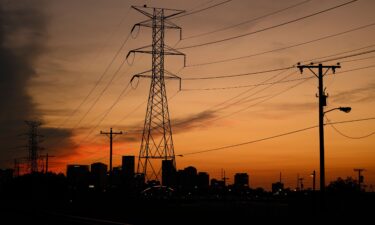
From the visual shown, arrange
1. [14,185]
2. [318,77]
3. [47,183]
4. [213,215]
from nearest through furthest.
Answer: [318,77] → [213,215] → [47,183] → [14,185]

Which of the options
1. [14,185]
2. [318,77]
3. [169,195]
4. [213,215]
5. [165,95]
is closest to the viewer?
[318,77]

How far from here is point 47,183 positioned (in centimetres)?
13000

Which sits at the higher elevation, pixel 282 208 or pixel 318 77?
pixel 318 77

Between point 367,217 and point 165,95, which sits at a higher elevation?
point 165,95

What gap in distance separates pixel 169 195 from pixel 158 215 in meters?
55.7

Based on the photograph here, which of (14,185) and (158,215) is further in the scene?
(14,185)

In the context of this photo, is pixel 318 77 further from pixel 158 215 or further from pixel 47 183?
pixel 47 183

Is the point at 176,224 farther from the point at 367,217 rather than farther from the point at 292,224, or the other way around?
the point at 367,217

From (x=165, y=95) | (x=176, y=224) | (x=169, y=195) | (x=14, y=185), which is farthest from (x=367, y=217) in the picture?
(x=14, y=185)

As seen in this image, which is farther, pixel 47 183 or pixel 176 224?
pixel 47 183

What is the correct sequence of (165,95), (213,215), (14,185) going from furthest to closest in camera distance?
(14,185) → (165,95) → (213,215)

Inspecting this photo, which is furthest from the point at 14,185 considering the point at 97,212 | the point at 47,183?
the point at 97,212

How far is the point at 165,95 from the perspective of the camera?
54719 mm

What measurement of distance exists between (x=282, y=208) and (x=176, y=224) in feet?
65.7
